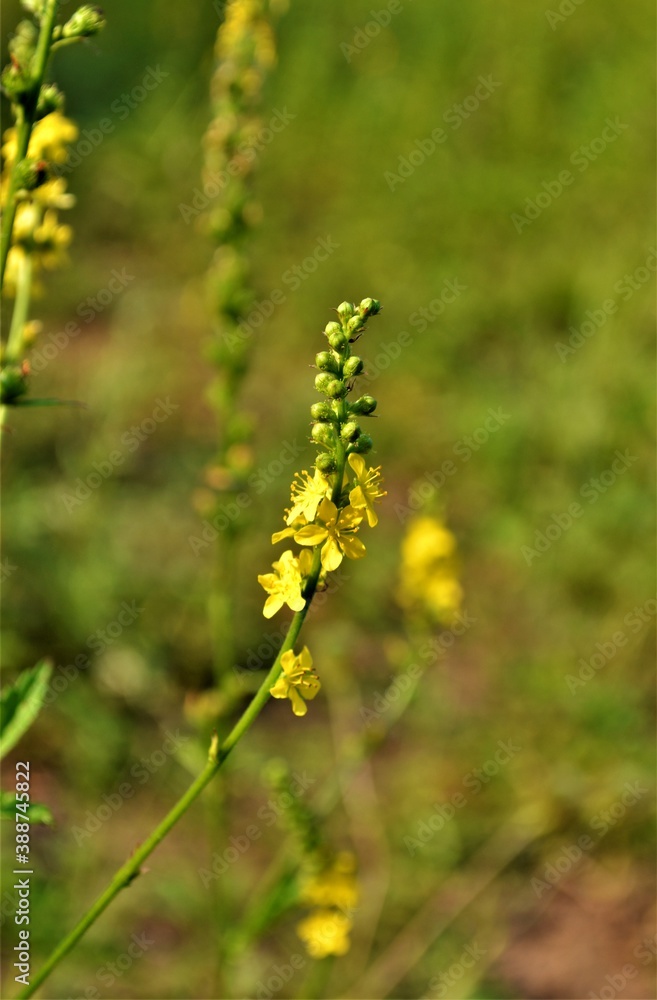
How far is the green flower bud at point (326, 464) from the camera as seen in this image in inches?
58.3

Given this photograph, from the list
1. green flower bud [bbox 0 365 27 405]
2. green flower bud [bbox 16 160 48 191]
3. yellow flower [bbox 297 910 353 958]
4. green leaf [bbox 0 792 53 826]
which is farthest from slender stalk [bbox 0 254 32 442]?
yellow flower [bbox 297 910 353 958]

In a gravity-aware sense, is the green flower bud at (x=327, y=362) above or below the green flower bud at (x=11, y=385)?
above

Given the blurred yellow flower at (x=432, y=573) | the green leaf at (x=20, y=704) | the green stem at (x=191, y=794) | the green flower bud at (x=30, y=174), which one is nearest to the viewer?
the green stem at (x=191, y=794)

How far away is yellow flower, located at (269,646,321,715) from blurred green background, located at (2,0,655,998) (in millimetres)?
1385

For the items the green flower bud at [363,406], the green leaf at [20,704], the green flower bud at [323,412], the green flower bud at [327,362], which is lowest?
the green leaf at [20,704]

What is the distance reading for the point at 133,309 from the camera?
7930 mm

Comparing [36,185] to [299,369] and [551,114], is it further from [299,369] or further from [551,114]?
[551,114]

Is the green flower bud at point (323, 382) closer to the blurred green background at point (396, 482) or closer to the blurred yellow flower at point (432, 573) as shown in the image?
the blurred green background at point (396, 482)

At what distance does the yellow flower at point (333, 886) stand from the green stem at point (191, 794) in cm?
149

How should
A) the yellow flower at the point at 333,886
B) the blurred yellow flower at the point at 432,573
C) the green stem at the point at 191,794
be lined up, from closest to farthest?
the green stem at the point at 191,794, the yellow flower at the point at 333,886, the blurred yellow flower at the point at 432,573

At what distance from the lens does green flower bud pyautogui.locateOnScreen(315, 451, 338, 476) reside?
4.86 feet

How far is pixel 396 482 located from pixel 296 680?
5.18 meters

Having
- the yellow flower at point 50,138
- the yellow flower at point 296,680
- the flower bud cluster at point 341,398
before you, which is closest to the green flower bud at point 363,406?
the flower bud cluster at point 341,398

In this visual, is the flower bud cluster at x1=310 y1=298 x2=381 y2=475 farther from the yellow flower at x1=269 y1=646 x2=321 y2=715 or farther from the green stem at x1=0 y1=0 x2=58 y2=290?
the green stem at x1=0 y1=0 x2=58 y2=290
